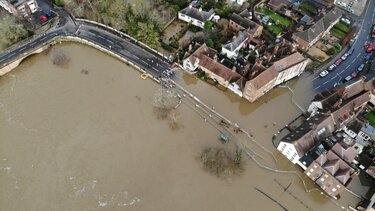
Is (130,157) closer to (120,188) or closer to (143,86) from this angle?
(120,188)

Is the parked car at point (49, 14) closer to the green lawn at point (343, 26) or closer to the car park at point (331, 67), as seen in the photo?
the car park at point (331, 67)

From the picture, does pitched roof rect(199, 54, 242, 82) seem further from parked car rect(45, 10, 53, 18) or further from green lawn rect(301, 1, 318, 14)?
parked car rect(45, 10, 53, 18)

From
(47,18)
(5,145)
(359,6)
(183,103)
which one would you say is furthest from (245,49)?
(5,145)

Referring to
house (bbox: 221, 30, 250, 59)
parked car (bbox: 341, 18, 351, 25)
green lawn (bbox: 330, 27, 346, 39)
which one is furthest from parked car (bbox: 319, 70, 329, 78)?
parked car (bbox: 341, 18, 351, 25)

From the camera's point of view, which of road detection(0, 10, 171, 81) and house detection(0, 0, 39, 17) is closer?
road detection(0, 10, 171, 81)

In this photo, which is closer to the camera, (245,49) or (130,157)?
(130,157)

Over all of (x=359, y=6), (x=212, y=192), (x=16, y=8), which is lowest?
(x=212, y=192)

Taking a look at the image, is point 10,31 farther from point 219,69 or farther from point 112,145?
point 219,69

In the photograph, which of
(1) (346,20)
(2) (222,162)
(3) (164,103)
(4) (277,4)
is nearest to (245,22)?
(4) (277,4)
